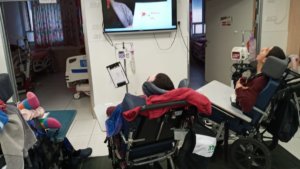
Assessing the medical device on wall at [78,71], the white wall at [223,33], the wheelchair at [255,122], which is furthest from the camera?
the medical device on wall at [78,71]

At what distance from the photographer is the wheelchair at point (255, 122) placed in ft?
6.97

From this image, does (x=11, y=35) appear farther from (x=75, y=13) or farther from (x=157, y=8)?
(x=157, y=8)

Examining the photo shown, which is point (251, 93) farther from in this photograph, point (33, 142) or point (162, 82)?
point (33, 142)

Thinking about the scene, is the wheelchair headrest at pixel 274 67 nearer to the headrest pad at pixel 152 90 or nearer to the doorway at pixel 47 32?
the headrest pad at pixel 152 90

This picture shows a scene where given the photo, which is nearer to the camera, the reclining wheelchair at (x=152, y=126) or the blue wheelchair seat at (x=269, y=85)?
the reclining wheelchair at (x=152, y=126)

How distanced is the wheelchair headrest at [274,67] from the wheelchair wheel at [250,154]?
607mm

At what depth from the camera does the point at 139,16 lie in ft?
11.9

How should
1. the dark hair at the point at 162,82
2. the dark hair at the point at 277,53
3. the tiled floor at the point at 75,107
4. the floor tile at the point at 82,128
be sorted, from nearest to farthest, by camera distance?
the dark hair at the point at 162,82 → the dark hair at the point at 277,53 → the tiled floor at the point at 75,107 → the floor tile at the point at 82,128

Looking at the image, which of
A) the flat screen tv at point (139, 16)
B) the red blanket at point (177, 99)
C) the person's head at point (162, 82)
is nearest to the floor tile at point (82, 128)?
the flat screen tv at point (139, 16)

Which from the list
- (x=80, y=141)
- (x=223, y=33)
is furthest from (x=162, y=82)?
(x=223, y=33)

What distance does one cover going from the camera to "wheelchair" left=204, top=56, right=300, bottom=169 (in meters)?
2.12

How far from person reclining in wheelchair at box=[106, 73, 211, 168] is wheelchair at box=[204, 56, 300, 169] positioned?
2.22ft

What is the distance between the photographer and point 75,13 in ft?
23.6

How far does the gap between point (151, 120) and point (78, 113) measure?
2.82 metres
